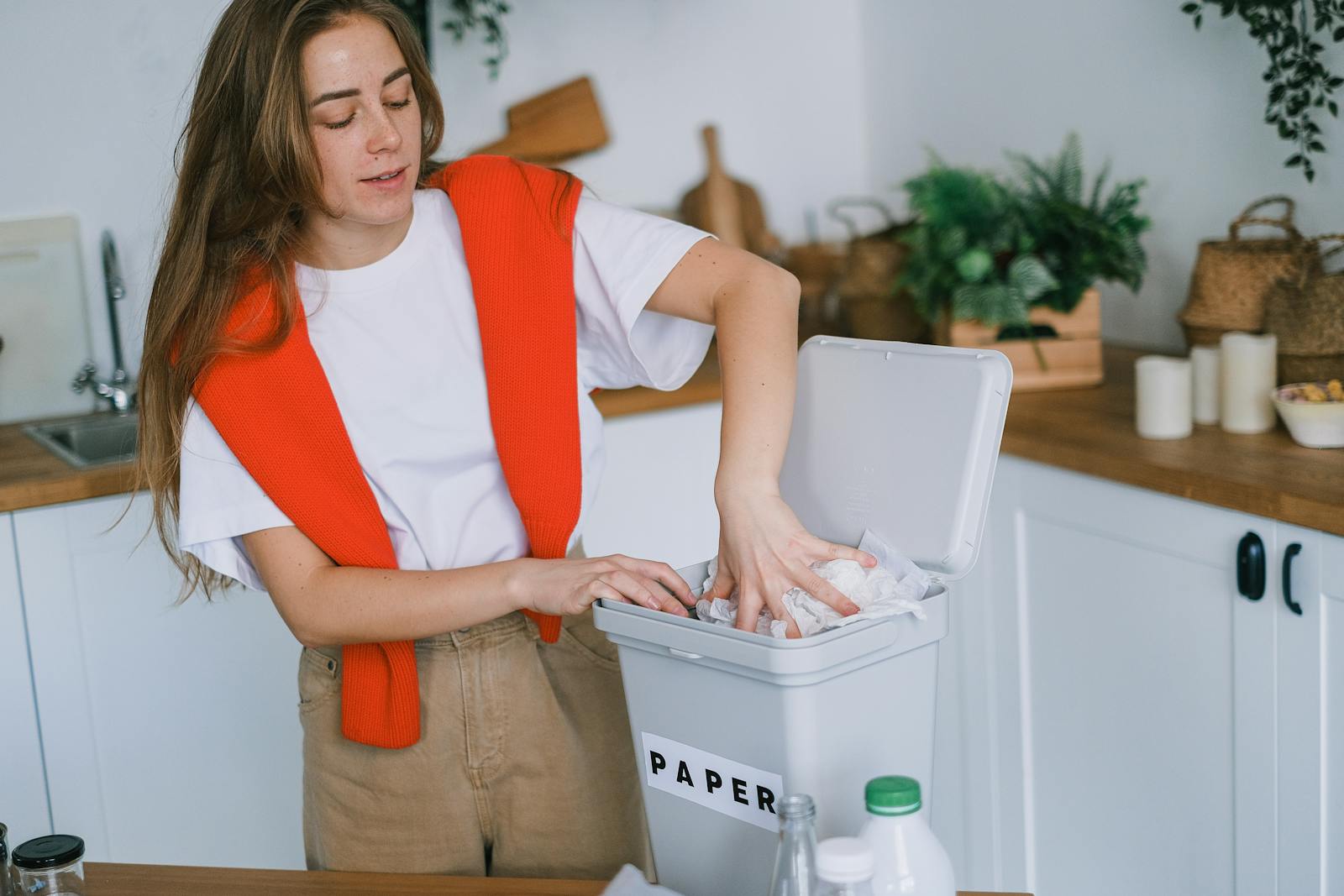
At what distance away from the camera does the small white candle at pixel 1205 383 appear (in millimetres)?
1854

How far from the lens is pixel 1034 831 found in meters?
2.01

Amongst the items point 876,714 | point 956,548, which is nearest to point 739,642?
point 876,714

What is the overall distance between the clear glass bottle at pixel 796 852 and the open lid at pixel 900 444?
36cm

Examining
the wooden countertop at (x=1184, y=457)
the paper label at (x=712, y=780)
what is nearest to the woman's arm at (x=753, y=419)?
the paper label at (x=712, y=780)

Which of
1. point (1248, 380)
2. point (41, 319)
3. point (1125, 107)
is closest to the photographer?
point (1248, 380)

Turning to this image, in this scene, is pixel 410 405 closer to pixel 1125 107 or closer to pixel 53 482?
pixel 53 482

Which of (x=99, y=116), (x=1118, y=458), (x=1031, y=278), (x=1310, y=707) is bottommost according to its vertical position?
(x=1310, y=707)

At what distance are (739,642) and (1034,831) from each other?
131 cm

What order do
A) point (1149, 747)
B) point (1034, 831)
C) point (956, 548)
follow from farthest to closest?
1. point (1034, 831)
2. point (1149, 747)
3. point (956, 548)

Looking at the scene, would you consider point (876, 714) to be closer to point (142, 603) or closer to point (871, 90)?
point (142, 603)

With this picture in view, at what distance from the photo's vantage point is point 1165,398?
1.79 m

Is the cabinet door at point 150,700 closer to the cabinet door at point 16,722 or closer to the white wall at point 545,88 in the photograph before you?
the cabinet door at point 16,722

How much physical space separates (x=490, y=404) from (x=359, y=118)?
0.28 meters

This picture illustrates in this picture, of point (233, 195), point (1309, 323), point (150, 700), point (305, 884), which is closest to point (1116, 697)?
point (1309, 323)
